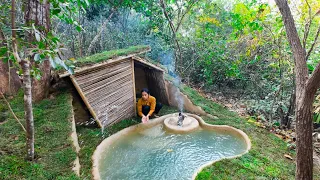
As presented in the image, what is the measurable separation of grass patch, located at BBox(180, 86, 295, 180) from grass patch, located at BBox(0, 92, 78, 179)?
214 cm

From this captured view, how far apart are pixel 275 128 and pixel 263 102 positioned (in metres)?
1.52

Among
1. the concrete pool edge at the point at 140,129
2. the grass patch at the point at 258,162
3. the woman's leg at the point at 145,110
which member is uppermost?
the woman's leg at the point at 145,110

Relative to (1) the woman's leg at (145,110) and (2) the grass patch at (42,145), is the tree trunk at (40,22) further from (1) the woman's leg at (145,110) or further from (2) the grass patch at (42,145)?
(1) the woman's leg at (145,110)

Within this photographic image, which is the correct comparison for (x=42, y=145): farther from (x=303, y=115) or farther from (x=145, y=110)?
(x=303, y=115)

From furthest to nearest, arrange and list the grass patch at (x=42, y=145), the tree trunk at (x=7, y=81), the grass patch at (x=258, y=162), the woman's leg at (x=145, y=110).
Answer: the woman's leg at (x=145, y=110), the tree trunk at (x=7, y=81), the grass patch at (x=258, y=162), the grass patch at (x=42, y=145)

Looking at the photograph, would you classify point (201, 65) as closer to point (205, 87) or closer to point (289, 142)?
point (205, 87)

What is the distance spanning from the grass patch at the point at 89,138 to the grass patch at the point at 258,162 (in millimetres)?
1842

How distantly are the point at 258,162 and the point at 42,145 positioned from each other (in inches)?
146

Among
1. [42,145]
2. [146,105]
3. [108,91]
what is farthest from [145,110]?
[42,145]

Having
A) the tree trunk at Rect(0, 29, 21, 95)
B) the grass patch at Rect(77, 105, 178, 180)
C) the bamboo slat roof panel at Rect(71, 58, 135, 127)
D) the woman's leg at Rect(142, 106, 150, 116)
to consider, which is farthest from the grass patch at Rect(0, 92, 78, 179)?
the woman's leg at Rect(142, 106, 150, 116)

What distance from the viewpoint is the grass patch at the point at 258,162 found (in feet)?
11.0

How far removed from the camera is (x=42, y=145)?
132 inches

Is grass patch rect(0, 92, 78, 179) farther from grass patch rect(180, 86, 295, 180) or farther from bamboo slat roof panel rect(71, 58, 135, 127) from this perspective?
grass patch rect(180, 86, 295, 180)

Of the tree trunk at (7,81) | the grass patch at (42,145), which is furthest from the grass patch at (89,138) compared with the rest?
the tree trunk at (7,81)
